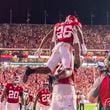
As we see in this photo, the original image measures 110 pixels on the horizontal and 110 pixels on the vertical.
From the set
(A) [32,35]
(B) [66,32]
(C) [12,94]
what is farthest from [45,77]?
(B) [66,32]

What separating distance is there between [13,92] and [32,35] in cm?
4205

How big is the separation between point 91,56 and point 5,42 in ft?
37.2

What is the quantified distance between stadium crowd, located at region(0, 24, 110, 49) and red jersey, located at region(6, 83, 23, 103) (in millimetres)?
38230

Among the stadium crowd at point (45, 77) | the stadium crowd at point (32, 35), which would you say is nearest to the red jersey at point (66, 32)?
the stadium crowd at point (45, 77)

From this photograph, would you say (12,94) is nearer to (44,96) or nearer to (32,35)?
(44,96)

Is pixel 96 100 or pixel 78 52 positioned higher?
pixel 78 52

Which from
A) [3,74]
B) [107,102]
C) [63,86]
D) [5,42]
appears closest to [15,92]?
[63,86]

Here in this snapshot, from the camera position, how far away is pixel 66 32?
7352 millimetres

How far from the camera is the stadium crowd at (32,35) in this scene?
54750 millimetres

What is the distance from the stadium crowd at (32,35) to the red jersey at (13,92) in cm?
3823

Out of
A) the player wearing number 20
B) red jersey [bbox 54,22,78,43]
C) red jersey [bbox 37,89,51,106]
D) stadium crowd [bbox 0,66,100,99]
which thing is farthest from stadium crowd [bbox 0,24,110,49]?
red jersey [bbox 54,22,78,43]

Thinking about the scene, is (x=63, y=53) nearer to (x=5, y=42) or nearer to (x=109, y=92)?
(x=109, y=92)

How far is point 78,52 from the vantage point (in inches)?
277

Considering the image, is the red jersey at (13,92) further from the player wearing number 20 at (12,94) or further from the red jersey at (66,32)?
the red jersey at (66,32)
